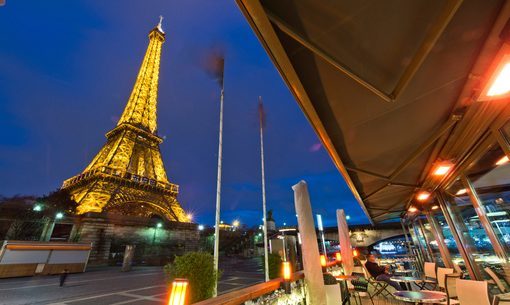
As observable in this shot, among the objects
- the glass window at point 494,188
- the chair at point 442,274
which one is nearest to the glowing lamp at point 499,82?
the glass window at point 494,188

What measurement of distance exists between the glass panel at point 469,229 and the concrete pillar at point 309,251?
10.0ft

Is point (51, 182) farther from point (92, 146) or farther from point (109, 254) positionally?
point (109, 254)

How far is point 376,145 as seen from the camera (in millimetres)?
3604

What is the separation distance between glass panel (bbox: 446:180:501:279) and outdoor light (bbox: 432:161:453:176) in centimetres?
41

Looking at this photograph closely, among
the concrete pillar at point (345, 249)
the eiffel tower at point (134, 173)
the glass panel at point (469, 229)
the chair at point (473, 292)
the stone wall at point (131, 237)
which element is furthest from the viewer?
the eiffel tower at point (134, 173)

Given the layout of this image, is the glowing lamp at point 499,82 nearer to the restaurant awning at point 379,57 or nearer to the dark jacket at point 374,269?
the restaurant awning at point 379,57

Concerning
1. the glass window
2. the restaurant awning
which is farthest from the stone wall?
the restaurant awning

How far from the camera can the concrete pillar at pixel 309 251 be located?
4633 mm

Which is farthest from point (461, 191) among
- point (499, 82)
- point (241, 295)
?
point (241, 295)

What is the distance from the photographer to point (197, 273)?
4.77 meters

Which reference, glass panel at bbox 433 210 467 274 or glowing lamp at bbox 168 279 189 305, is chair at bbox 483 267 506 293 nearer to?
glass panel at bbox 433 210 467 274

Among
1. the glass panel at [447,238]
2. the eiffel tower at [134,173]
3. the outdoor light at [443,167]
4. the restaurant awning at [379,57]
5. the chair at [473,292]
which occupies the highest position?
the eiffel tower at [134,173]

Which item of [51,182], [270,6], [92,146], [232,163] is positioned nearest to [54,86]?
[92,146]

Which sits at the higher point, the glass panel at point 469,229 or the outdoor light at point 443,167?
the outdoor light at point 443,167
